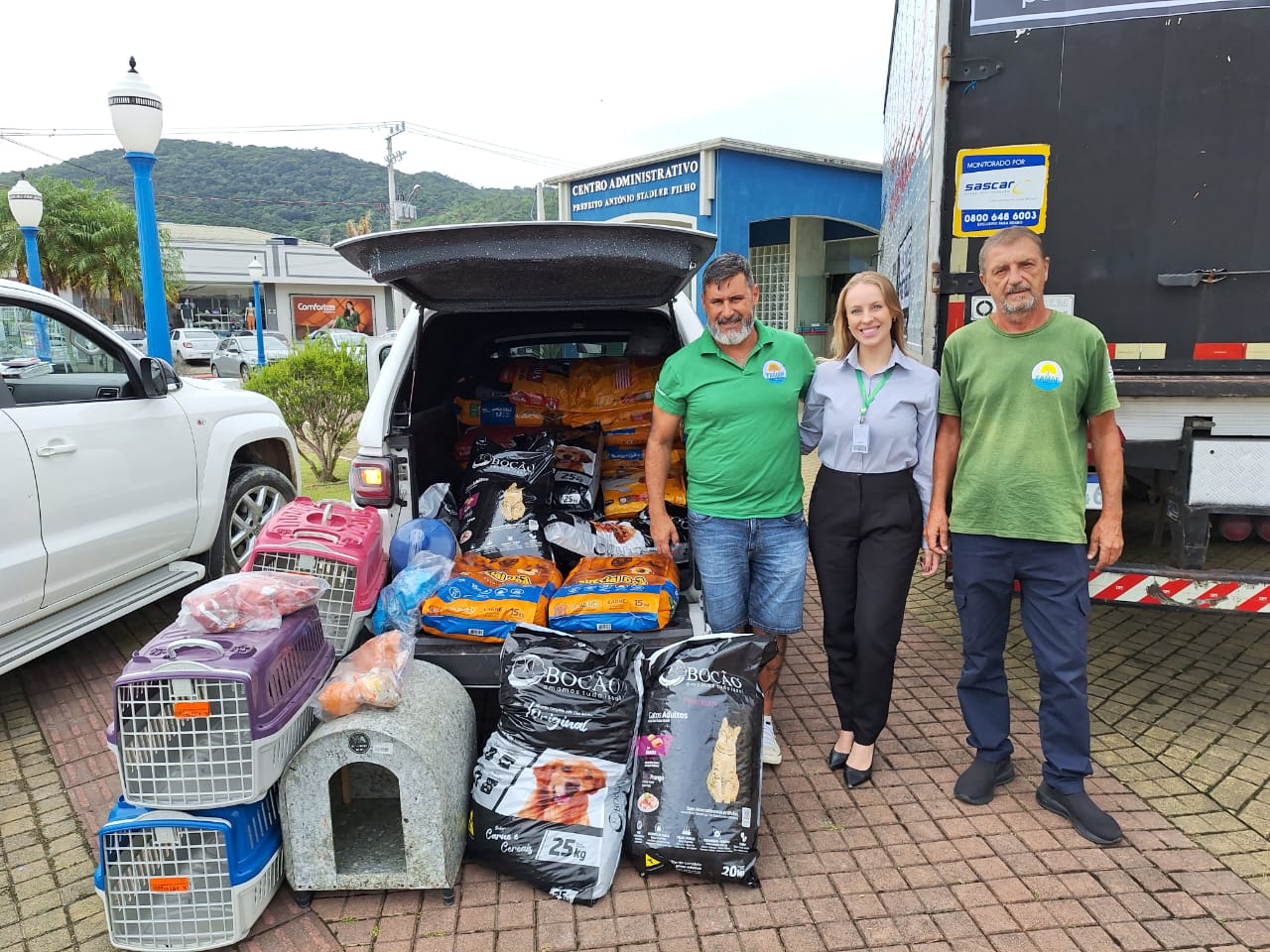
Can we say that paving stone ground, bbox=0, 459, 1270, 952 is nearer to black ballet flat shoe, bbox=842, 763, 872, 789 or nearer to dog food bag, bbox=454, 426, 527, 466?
black ballet flat shoe, bbox=842, 763, 872, 789

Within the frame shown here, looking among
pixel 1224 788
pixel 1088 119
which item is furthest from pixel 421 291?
pixel 1224 788

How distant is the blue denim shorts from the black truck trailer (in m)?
1.18

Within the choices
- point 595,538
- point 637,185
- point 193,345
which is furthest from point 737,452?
point 193,345

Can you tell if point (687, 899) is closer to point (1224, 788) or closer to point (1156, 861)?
point (1156, 861)

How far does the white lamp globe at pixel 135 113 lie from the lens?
717cm

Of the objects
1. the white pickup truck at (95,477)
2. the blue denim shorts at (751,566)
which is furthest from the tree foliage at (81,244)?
the blue denim shorts at (751,566)

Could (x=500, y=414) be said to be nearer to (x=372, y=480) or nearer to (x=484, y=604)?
(x=372, y=480)

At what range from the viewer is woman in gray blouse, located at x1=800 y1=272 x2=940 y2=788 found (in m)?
2.88

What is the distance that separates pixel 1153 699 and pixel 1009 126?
8.80ft

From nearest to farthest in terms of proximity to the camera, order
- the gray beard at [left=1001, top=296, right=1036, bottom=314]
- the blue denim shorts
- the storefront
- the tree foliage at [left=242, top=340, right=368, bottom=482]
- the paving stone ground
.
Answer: the paving stone ground < the gray beard at [left=1001, top=296, right=1036, bottom=314] < the blue denim shorts < the tree foliage at [left=242, top=340, right=368, bottom=482] < the storefront

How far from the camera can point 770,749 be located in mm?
3279

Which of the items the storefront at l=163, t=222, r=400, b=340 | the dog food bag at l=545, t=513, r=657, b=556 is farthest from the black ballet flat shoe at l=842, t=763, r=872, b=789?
the storefront at l=163, t=222, r=400, b=340

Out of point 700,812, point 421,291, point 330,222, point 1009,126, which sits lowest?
point 700,812

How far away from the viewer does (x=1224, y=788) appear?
3127 mm
